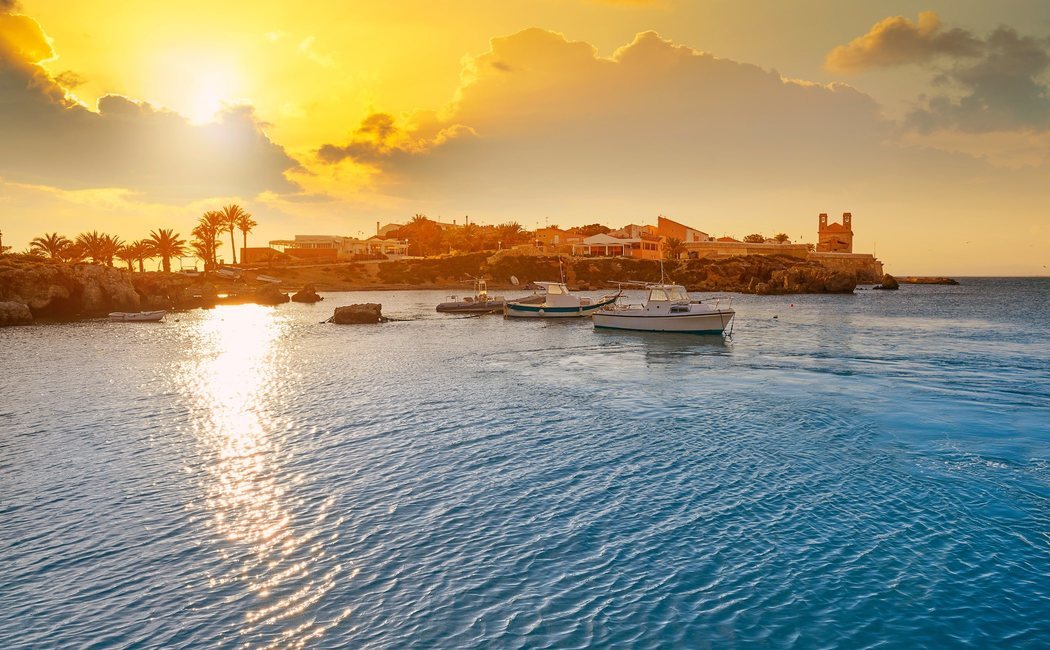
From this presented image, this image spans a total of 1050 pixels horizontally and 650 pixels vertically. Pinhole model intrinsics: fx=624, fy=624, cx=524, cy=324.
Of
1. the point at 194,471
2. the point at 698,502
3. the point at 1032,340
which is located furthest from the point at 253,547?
the point at 1032,340

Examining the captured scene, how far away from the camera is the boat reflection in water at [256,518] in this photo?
33.9 ft

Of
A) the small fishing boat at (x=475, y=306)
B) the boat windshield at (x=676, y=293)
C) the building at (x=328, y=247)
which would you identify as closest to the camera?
the boat windshield at (x=676, y=293)

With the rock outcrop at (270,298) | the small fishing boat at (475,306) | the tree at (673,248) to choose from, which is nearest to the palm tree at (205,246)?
the rock outcrop at (270,298)

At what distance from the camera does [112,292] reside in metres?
82.5

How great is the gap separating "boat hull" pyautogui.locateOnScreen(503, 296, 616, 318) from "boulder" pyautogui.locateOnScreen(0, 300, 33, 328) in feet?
165

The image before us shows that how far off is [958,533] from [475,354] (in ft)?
107

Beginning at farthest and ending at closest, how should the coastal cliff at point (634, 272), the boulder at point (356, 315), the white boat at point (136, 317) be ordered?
the coastal cliff at point (634, 272), the white boat at point (136, 317), the boulder at point (356, 315)

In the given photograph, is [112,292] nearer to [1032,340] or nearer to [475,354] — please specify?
[475,354]

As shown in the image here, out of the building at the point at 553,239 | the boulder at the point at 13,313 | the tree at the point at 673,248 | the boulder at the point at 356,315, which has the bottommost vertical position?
the boulder at the point at 356,315

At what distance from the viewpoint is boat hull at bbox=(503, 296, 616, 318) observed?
69375 millimetres

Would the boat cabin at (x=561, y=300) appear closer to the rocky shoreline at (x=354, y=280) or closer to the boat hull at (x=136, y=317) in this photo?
the rocky shoreline at (x=354, y=280)

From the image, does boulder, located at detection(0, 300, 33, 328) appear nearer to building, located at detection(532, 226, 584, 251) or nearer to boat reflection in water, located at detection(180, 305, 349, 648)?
boat reflection in water, located at detection(180, 305, 349, 648)

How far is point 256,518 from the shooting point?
46.8 ft

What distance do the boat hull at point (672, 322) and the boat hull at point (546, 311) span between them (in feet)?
43.1
